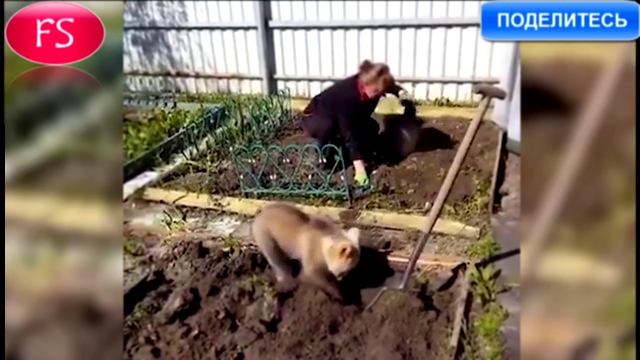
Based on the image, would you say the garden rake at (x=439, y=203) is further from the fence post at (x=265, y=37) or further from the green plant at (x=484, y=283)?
the fence post at (x=265, y=37)

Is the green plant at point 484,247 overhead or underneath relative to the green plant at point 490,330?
overhead

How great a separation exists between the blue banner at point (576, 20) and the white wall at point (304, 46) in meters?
0.04

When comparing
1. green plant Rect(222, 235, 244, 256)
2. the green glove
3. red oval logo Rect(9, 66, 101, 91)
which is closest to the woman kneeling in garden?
the green glove

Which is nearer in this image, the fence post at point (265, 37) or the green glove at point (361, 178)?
the green glove at point (361, 178)

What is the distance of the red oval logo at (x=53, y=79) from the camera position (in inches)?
30.8

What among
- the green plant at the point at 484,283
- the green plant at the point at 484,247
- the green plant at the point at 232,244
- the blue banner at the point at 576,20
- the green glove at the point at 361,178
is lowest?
the green plant at the point at 484,283

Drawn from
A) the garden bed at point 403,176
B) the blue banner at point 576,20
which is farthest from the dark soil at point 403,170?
the blue banner at point 576,20

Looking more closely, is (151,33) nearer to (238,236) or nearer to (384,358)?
(238,236)

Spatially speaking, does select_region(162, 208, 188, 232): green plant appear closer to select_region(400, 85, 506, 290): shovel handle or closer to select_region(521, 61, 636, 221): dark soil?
select_region(400, 85, 506, 290): shovel handle

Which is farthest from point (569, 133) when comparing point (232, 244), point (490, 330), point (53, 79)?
point (53, 79)

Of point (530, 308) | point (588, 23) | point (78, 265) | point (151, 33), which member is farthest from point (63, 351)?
point (588, 23)

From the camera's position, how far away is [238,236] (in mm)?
701

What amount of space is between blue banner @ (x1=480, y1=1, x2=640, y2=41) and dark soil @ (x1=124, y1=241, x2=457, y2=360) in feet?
0.87

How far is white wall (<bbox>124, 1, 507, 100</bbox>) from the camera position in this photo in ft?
2.48
